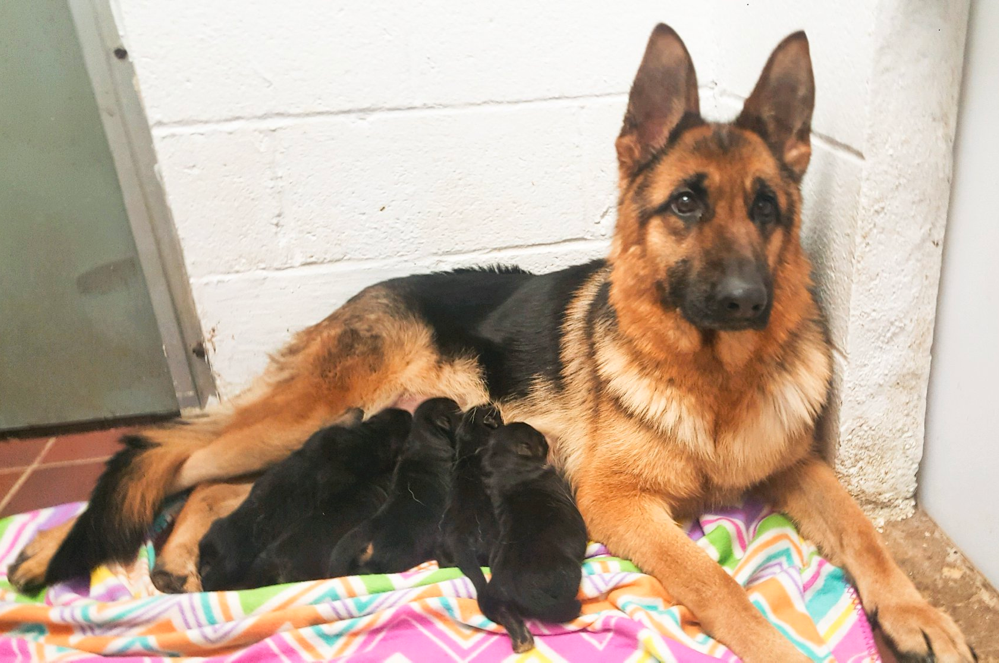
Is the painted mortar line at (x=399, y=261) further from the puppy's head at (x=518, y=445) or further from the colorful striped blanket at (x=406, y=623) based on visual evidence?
the colorful striped blanket at (x=406, y=623)

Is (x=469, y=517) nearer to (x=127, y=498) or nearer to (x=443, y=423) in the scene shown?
(x=443, y=423)

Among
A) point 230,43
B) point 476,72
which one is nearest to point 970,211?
point 476,72

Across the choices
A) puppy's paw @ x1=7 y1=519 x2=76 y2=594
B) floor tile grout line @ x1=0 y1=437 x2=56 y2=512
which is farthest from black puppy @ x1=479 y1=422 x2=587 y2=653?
floor tile grout line @ x1=0 y1=437 x2=56 y2=512

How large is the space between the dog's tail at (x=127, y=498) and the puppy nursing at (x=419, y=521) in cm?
30

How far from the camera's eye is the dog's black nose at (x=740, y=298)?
1551 mm

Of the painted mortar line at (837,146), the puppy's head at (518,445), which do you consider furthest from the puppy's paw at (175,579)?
the painted mortar line at (837,146)

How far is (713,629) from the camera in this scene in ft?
5.16

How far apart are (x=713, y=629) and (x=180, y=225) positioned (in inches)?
86.2

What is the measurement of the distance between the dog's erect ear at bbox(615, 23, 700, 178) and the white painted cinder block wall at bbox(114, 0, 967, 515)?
40 centimetres

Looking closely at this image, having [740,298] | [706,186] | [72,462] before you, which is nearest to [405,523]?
[740,298]

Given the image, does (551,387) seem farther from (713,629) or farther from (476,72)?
(476,72)

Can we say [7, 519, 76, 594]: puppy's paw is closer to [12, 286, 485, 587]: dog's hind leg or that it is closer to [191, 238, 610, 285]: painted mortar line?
[12, 286, 485, 587]: dog's hind leg

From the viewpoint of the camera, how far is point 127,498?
2016mm

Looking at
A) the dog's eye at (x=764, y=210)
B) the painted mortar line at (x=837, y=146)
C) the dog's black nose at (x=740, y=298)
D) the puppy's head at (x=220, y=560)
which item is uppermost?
the painted mortar line at (x=837, y=146)
